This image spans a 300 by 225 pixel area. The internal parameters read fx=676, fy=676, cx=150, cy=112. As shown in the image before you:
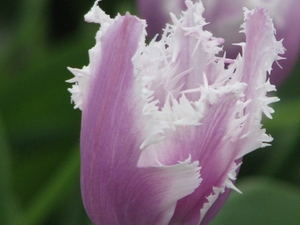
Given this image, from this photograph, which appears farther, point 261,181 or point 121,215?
point 261,181

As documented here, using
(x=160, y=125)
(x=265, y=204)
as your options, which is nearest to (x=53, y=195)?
(x=265, y=204)

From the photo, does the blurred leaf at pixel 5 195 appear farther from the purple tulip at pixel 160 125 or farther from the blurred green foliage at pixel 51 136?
the purple tulip at pixel 160 125

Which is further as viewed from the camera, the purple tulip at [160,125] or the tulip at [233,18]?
the tulip at [233,18]

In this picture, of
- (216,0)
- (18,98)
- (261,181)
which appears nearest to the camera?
(216,0)

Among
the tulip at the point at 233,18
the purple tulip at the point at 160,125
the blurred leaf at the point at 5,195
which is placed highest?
the tulip at the point at 233,18

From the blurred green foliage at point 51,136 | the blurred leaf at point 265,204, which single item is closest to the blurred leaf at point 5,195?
the blurred green foliage at point 51,136

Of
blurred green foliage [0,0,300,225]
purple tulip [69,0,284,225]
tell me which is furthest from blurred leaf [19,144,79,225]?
purple tulip [69,0,284,225]

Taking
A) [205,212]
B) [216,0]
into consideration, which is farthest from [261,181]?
[205,212]

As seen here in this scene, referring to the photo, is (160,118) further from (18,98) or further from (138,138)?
(18,98)
